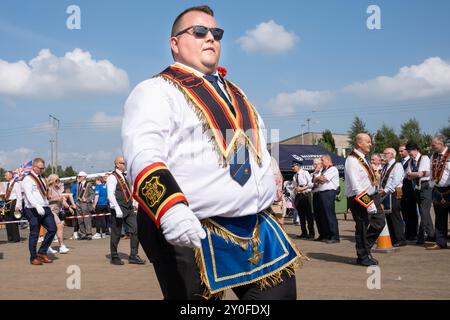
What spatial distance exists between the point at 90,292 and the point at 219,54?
190 inches

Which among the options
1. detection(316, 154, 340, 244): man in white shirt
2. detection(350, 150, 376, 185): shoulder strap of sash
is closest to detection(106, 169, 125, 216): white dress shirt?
detection(350, 150, 376, 185): shoulder strap of sash

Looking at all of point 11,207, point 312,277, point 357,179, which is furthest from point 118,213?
point 11,207

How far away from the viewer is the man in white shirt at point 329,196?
1246 cm

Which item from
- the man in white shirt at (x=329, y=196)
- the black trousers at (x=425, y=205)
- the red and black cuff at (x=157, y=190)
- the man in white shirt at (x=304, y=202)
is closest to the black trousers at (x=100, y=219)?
the man in white shirt at (x=304, y=202)

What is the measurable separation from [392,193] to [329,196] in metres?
1.85

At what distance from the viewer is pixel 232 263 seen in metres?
2.75

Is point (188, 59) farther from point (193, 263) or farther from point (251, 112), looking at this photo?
point (193, 263)

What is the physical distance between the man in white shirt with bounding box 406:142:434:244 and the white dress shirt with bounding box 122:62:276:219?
8.81m

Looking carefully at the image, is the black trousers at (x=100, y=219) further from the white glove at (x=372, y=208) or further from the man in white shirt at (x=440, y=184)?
the white glove at (x=372, y=208)

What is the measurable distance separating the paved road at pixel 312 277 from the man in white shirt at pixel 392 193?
1.20 feet

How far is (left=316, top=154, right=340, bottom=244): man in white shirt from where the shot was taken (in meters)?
12.5

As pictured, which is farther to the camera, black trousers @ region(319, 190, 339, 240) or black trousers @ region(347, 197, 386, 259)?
black trousers @ region(319, 190, 339, 240)

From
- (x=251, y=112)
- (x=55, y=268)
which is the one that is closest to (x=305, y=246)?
(x=55, y=268)

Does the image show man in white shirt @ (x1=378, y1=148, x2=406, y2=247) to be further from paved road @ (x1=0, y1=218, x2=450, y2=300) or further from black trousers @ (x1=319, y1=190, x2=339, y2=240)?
black trousers @ (x1=319, y1=190, x2=339, y2=240)
